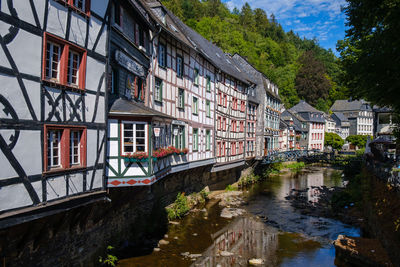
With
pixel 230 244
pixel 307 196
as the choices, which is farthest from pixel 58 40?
pixel 307 196

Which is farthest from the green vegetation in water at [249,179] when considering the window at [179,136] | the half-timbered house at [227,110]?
the window at [179,136]

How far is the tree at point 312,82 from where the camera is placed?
78750mm

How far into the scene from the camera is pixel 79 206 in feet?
30.6

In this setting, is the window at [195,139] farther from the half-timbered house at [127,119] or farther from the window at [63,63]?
the window at [63,63]

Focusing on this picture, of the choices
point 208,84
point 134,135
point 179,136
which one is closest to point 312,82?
point 208,84

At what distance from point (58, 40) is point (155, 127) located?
479cm

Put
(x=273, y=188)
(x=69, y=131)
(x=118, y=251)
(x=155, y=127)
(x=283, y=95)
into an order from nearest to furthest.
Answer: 1. (x=69, y=131)
2. (x=155, y=127)
3. (x=118, y=251)
4. (x=273, y=188)
5. (x=283, y=95)

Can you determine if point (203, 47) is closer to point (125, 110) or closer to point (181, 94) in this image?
point (181, 94)

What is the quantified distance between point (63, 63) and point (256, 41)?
259 feet

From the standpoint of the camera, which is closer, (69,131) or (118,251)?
(69,131)

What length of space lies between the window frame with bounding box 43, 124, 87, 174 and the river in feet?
17.8

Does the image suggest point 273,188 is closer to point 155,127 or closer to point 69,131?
point 155,127

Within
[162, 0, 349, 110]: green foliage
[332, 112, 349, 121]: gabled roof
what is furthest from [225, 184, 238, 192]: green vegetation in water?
[332, 112, 349, 121]: gabled roof

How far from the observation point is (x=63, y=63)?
8.71 m
